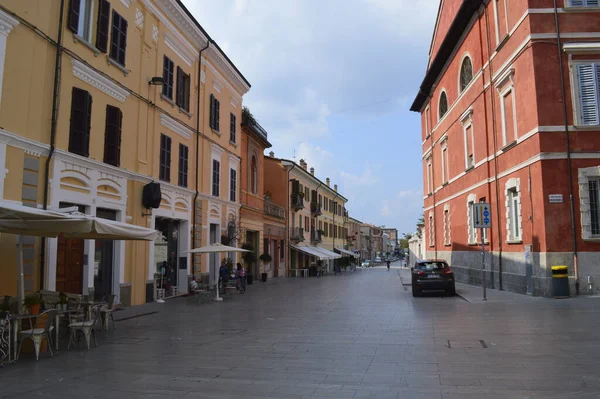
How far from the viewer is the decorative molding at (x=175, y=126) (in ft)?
60.1

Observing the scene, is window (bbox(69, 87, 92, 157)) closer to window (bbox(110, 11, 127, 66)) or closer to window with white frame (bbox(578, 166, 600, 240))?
window (bbox(110, 11, 127, 66))

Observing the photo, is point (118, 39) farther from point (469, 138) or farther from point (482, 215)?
point (469, 138)

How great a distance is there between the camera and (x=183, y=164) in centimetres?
2019

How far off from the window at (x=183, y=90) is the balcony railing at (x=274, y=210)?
46.3ft

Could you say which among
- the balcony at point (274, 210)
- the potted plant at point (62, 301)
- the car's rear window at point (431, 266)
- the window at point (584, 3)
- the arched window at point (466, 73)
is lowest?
the potted plant at point (62, 301)

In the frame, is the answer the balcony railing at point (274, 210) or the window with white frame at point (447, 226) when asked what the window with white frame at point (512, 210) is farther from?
the balcony railing at point (274, 210)

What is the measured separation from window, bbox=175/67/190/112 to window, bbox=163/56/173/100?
0.69 metres

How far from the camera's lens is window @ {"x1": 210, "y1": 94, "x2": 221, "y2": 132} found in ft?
76.0

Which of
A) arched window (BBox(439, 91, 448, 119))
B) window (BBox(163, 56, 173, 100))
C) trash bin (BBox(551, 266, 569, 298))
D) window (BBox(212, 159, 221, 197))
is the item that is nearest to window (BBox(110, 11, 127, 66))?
window (BBox(163, 56, 173, 100))

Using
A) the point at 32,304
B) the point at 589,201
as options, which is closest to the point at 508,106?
the point at 589,201

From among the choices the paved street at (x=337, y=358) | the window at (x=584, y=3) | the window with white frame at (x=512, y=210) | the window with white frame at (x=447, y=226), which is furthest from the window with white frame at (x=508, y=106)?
the window with white frame at (x=447, y=226)

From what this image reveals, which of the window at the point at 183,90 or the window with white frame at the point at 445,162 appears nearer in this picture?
the window at the point at 183,90

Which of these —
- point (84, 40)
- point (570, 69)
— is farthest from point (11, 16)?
point (570, 69)

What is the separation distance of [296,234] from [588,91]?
29.5 meters
